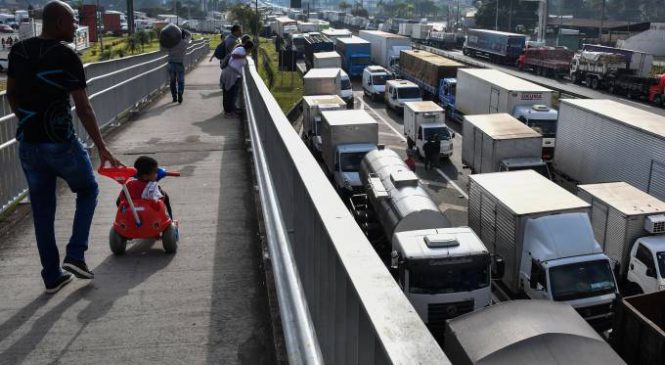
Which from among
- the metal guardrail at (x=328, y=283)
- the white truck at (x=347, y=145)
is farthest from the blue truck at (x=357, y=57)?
the metal guardrail at (x=328, y=283)

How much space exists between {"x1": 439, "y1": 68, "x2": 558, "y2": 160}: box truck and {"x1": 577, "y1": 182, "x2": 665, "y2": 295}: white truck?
448 inches

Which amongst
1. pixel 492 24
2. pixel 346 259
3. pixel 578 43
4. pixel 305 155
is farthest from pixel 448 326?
pixel 492 24

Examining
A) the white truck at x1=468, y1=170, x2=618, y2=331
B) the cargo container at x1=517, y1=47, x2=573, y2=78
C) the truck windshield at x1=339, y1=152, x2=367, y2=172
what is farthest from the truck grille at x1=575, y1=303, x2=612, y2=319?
the cargo container at x1=517, y1=47, x2=573, y2=78

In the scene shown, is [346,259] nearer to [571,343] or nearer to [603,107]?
[571,343]

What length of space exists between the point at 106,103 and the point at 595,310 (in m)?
9.57

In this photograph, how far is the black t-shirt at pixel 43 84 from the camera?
4336 mm

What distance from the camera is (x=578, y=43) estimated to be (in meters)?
87.8

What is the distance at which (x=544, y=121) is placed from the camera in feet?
94.5

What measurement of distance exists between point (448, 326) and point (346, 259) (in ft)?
21.5

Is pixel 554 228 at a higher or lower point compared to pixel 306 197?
lower

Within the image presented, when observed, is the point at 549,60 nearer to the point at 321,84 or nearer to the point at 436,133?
the point at 321,84

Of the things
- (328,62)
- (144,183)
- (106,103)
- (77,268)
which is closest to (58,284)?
(77,268)

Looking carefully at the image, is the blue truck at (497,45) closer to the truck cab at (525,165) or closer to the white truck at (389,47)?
the white truck at (389,47)

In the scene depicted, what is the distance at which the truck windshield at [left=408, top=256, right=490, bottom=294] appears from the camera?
41.3 feet
